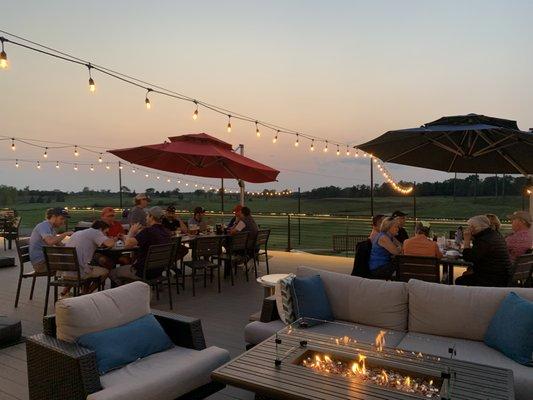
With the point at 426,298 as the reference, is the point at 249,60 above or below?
above

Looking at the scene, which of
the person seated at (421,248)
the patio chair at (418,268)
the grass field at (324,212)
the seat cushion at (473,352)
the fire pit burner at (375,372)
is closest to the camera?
the fire pit burner at (375,372)

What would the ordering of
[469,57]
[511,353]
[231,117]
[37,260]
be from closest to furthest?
[511,353] → [37,260] → [231,117] → [469,57]

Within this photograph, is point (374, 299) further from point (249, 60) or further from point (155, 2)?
point (249, 60)

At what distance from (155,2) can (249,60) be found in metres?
2.78

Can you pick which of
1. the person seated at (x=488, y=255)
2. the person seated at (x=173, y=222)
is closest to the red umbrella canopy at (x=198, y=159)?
the person seated at (x=173, y=222)

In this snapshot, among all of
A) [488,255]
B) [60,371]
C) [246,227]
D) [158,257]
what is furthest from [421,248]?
[60,371]

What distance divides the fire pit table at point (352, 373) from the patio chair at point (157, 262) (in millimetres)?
2766

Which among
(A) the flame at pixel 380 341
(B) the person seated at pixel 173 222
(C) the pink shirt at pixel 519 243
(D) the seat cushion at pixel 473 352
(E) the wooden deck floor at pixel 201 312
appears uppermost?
(B) the person seated at pixel 173 222

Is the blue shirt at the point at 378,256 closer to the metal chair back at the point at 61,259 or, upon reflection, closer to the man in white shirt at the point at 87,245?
the man in white shirt at the point at 87,245

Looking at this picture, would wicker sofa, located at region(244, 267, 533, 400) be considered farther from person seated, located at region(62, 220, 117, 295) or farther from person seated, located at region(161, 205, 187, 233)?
person seated, located at region(161, 205, 187, 233)

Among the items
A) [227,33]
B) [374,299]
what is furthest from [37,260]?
[227,33]

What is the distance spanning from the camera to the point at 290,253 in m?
10.0

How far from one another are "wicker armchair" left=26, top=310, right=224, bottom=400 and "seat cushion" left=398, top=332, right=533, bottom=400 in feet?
4.66

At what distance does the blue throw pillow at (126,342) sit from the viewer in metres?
2.40
